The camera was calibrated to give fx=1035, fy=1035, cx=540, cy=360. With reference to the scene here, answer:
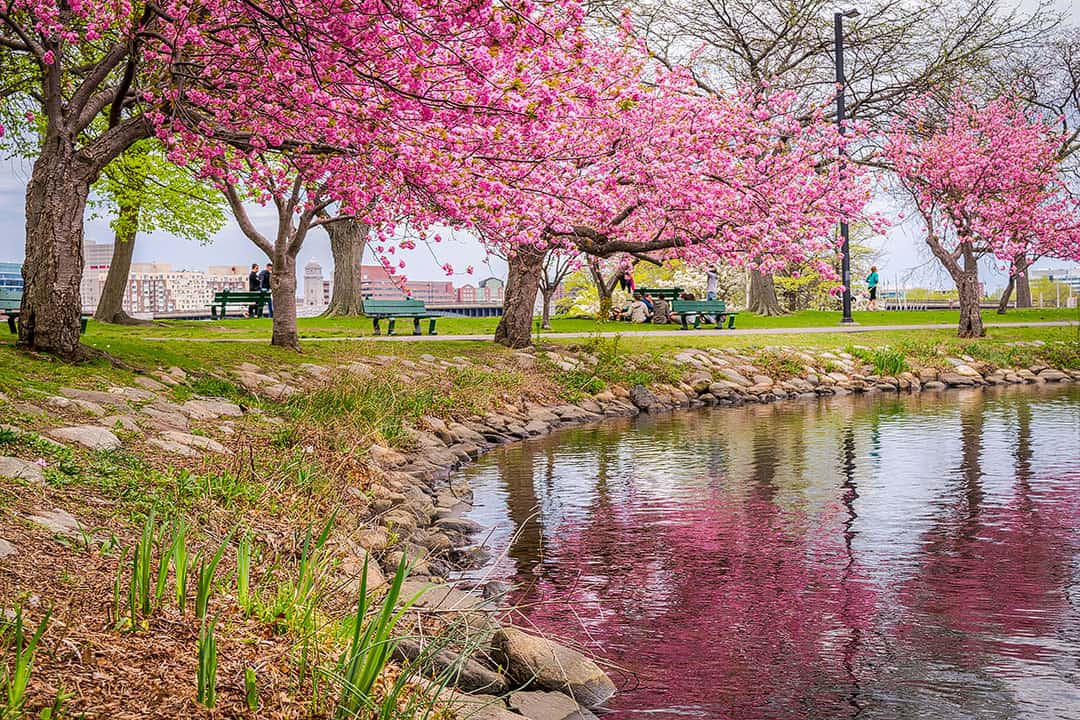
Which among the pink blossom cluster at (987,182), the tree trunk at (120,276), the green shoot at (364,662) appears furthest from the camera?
the pink blossom cluster at (987,182)

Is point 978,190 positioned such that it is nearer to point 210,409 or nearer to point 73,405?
point 210,409

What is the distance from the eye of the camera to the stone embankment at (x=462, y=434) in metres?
5.56

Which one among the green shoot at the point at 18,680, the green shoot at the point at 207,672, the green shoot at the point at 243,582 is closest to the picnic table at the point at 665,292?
the green shoot at the point at 243,582

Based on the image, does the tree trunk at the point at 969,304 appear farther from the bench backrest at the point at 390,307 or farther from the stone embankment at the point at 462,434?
the bench backrest at the point at 390,307

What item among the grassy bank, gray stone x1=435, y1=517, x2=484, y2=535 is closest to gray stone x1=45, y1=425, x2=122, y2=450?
gray stone x1=435, y1=517, x2=484, y2=535

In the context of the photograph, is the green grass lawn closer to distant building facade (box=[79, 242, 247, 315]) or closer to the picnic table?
the picnic table

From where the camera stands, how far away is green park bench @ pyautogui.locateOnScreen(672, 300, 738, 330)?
31578 millimetres

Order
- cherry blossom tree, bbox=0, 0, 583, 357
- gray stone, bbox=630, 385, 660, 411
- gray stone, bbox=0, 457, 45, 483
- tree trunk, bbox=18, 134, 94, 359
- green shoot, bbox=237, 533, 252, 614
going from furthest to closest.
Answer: gray stone, bbox=630, 385, 660, 411 → tree trunk, bbox=18, 134, 94, 359 → cherry blossom tree, bbox=0, 0, 583, 357 → gray stone, bbox=0, 457, 45, 483 → green shoot, bbox=237, 533, 252, 614

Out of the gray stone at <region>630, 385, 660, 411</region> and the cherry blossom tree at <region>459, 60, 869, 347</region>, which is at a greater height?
the cherry blossom tree at <region>459, 60, 869, 347</region>

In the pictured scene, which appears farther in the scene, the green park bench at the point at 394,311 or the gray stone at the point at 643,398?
the green park bench at the point at 394,311

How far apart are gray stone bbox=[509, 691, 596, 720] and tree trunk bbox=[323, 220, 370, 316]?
27317 millimetres

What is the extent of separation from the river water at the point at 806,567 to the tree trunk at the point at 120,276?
1639cm

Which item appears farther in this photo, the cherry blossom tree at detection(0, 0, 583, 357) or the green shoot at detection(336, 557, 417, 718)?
the cherry blossom tree at detection(0, 0, 583, 357)

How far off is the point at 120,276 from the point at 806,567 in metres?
23.8
